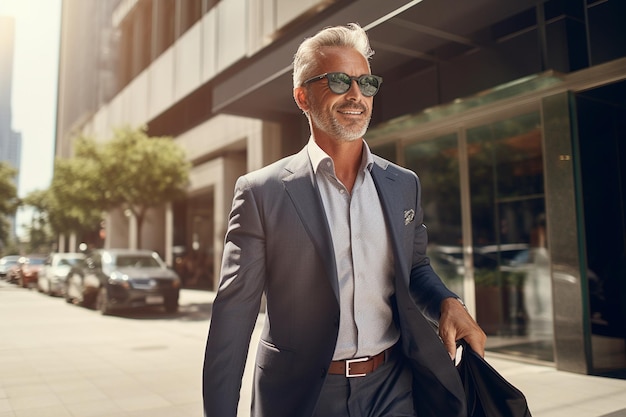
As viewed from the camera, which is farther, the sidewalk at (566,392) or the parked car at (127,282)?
the parked car at (127,282)

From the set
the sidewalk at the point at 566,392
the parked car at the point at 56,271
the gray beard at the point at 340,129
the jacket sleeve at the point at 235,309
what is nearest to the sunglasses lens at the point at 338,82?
the gray beard at the point at 340,129

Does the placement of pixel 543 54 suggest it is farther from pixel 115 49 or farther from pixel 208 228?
pixel 115 49

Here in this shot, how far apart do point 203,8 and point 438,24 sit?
39.2 feet

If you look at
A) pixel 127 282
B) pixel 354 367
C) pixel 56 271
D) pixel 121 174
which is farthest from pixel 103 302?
pixel 354 367

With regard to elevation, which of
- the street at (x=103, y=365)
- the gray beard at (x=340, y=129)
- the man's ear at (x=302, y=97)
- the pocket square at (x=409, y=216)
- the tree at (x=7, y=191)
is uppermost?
Result: the tree at (x=7, y=191)

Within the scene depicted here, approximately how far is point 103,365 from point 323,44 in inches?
270

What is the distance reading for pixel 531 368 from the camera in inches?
275

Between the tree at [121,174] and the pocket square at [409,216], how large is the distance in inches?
605

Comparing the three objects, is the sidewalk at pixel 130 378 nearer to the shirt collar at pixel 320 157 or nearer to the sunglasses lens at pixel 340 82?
the shirt collar at pixel 320 157

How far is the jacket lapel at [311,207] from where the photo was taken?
1691 mm

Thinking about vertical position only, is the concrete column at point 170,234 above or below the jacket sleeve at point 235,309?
above

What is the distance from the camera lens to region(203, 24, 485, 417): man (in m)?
1.68

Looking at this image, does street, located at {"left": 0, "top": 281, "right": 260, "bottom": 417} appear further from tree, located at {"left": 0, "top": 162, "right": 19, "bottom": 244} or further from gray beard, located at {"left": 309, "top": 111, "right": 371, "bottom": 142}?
tree, located at {"left": 0, "top": 162, "right": 19, "bottom": 244}

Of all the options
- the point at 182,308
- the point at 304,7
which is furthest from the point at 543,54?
the point at 182,308
